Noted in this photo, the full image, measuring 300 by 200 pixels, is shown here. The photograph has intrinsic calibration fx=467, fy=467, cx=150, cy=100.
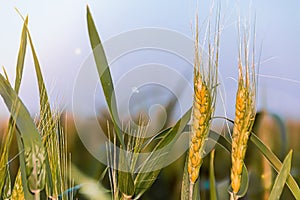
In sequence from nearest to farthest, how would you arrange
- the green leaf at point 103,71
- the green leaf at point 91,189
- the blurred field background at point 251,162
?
the green leaf at point 103,71, the green leaf at point 91,189, the blurred field background at point 251,162

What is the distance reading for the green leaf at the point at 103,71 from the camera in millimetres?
486

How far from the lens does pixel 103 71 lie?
49cm

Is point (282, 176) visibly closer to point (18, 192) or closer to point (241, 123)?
point (241, 123)

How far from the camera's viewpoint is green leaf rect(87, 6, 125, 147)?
1.59 ft

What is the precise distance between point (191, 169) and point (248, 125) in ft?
0.30

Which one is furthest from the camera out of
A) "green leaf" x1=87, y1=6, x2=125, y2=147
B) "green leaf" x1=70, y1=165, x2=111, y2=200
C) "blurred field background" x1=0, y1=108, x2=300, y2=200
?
"blurred field background" x1=0, y1=108, x2=300, y2=200

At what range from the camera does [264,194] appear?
0.90m

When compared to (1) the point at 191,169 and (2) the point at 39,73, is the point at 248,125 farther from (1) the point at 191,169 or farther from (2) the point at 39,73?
(2) the point at 39,73

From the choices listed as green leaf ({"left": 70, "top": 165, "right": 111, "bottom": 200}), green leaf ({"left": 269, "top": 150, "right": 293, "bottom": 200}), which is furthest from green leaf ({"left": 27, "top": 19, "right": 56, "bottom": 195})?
green leaf ({"left": 269, "top": 150, "right": 293, "bottom": 200})

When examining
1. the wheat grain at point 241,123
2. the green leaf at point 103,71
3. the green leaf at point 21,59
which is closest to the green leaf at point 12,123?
the green leaf at point 21,59

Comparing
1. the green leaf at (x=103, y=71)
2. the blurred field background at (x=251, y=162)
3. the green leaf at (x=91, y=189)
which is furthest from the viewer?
the blurred field background at (x=251, y=162)

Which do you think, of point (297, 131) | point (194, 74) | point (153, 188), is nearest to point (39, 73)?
point (194, 74)

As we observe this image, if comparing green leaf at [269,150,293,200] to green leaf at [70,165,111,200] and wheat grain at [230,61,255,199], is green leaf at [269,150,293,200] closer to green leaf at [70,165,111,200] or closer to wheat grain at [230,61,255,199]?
wheat grain at [230,61,255,199]

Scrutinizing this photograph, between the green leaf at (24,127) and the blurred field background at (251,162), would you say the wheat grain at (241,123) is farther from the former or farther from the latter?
the blurred field background at (251,162)
